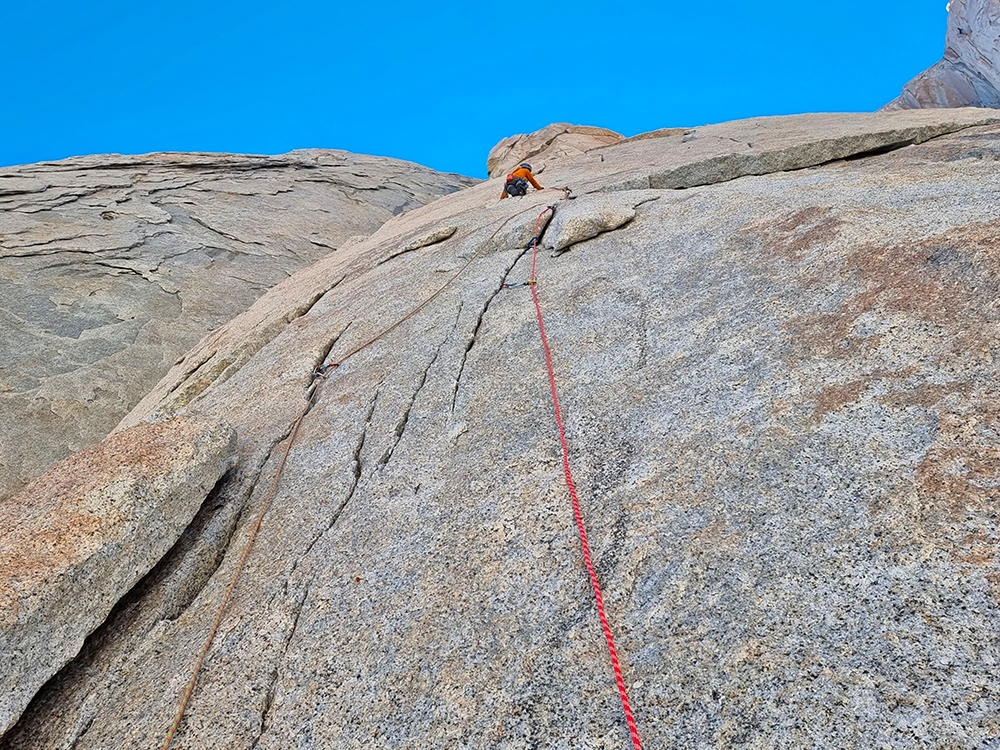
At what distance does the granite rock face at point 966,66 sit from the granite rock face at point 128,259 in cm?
2118

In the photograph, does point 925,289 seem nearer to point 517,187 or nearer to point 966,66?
point 517,187

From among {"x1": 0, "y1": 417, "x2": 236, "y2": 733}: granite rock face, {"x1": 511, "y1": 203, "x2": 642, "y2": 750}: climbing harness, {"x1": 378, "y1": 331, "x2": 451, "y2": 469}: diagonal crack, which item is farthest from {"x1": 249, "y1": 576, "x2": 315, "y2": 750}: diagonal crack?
{"x1": 511, "y1": 203, "x2": 642, "y2": 750}: climbing harness

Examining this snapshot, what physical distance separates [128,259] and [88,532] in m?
12.8

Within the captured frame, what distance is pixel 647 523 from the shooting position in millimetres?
4230

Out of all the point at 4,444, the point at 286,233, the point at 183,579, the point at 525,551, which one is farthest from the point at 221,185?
the point at 525,551

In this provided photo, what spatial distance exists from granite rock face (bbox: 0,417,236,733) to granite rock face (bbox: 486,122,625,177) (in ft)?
66.1

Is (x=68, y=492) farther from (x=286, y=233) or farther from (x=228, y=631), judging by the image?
(x=286, y=233)

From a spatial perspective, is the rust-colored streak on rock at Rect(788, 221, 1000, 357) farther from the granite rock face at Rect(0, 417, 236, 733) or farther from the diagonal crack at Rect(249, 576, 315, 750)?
the granite rock face at Rect(0, 417, 236, 733)

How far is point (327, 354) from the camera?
342 inches

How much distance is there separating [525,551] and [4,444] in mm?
9907

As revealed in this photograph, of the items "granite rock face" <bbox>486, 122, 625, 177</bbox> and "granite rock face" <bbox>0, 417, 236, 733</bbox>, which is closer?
"granite rock face" <bbox>0, 417, 236, 733</bbox>

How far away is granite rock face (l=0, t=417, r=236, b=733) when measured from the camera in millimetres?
4152

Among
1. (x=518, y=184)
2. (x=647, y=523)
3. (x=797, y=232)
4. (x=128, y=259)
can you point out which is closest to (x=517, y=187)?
(x=518, y=184)

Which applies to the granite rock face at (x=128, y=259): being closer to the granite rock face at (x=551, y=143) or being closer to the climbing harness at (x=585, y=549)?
the granite rock face at (x=551, y=143)
